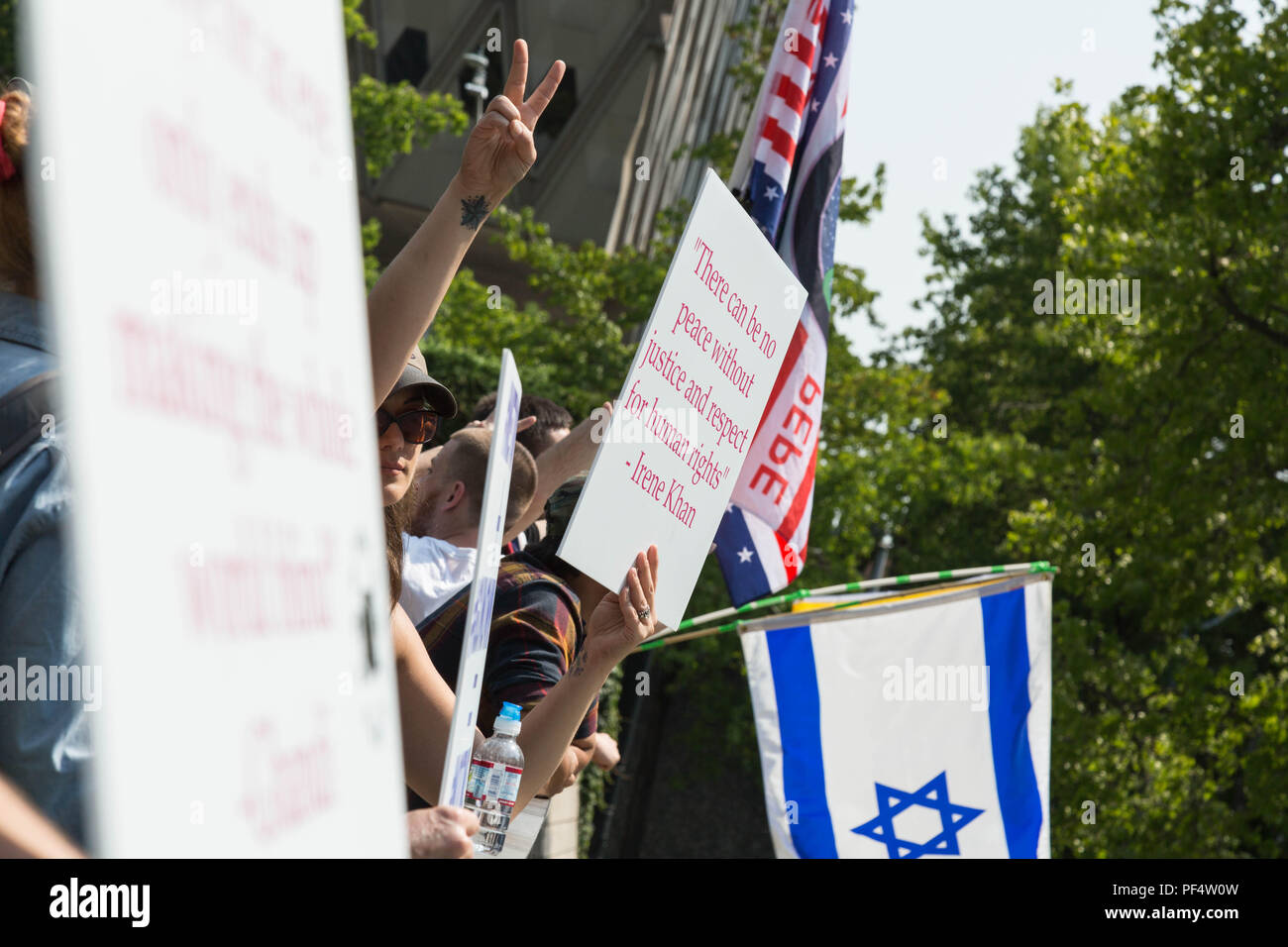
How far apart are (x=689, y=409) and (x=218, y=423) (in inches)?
82.6

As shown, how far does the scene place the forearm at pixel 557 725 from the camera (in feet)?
8.11

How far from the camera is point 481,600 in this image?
1.91 metres

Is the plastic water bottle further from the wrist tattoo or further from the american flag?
the american flag

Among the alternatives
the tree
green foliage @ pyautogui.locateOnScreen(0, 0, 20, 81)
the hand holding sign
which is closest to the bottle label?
the hand holding sign

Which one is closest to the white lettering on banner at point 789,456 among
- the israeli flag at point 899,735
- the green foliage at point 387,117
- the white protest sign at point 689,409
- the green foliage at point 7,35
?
the israeli flag at point 899,735

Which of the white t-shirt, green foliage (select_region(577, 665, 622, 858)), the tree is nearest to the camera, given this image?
the white t-shirt

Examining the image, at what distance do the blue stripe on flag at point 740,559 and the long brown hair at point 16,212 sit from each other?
366 cm

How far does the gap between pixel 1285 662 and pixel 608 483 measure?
40.5ft

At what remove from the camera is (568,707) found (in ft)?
8.17

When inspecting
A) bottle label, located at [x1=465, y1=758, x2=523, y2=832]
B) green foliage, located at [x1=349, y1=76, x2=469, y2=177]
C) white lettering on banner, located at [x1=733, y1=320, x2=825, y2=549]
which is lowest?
bottle label, located at [x1=465, y1=758, x2=523, y2=832]

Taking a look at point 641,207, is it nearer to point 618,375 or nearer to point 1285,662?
point 618,375

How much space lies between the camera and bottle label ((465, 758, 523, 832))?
7.77 feet

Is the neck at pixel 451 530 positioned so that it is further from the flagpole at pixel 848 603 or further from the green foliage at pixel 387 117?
the green foliage at pixel 387 117
